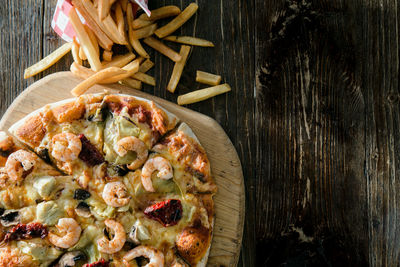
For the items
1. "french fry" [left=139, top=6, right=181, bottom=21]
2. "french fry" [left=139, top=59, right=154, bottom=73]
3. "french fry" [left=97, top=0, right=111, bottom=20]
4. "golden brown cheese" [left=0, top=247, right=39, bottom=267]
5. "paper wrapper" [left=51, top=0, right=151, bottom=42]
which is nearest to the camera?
"golden brown cheese" [left=0, top=247, right=39, bottom=267]

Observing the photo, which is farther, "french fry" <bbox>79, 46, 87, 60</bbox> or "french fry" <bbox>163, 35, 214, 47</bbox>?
"french fry" <bbox>163, 35, 214, 47</bbox>

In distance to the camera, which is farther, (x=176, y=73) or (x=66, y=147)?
→ (x=176, y=73)

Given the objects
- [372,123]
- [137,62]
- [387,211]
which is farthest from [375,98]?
[137,62]

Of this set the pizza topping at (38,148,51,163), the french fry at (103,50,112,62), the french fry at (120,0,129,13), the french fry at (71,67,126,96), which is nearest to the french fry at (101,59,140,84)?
the french fry at (71,67,126,96)

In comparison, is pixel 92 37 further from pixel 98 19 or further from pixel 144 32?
pixel 144 32

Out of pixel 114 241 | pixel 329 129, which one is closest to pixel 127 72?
pixel 114 241

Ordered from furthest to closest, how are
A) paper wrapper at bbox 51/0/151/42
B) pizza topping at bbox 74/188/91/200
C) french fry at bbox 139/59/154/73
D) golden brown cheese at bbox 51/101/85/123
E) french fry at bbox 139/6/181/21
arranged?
french fry at bbox 139/59/154/73
french fry at bbox 139/6/181/21
paper wrapper at bbox 51/0/151/42
golden brown cheese at bbox 51/101/85/123
pizza topping at bbox 74/188/91/200

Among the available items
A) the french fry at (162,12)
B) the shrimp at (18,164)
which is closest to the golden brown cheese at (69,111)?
the shrimp at (18,164)

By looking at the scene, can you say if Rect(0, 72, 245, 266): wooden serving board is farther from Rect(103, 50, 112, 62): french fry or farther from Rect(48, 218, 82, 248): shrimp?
Rect(48, 218, 82, 248): shrimp
